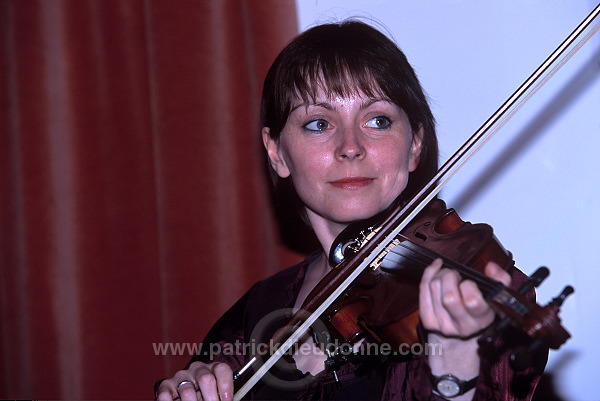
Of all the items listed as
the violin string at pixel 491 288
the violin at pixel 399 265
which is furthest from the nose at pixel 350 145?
the violin string at pixel 491 288

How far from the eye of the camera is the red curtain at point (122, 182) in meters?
1.38

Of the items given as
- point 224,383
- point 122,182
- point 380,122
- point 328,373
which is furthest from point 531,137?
point 122,182

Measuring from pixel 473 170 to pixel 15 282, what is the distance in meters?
1.06

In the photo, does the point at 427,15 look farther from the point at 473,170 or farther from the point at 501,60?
the point at 473,170

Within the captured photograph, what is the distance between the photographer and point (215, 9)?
138cm

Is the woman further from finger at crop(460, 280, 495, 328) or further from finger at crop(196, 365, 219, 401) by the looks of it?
finger at crop(460, 280, 495, 328)

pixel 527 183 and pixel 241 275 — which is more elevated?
pixel 527 183

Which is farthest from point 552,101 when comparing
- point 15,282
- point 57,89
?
point 15,282

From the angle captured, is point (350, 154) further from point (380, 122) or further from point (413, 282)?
point (413, 282)

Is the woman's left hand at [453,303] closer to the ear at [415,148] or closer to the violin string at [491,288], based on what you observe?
the violin string at [491,288]

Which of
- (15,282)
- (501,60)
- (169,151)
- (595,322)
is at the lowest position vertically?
(595,322)

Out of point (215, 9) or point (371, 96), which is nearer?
point (371, 96)

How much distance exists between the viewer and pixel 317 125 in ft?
3.41

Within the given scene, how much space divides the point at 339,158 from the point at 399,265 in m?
0.20
